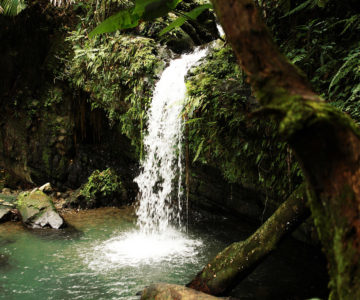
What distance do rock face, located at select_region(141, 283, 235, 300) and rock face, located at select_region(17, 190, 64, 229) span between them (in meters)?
3.75

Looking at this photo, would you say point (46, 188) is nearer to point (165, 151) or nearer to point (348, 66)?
point (165, 151)

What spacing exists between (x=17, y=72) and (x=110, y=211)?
221 inches

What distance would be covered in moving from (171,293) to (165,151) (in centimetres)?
336

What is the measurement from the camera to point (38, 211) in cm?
665

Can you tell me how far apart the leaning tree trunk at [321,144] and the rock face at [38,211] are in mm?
6136

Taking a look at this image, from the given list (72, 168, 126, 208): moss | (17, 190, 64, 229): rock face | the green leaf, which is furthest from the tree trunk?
the green leaf

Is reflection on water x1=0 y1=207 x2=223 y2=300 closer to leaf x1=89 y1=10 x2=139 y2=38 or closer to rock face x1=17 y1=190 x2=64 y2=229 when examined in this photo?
rock face x1=17 y1=190 x2=64 y2=229

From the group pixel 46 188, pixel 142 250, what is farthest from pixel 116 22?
pixel 46 188

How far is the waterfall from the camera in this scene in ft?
19.1

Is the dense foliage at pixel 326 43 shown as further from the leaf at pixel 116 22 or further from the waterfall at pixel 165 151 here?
the leaf at pixel 116 22

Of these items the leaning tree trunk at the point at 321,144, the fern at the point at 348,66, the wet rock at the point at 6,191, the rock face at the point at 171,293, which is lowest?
the rock face at the point at 171,293

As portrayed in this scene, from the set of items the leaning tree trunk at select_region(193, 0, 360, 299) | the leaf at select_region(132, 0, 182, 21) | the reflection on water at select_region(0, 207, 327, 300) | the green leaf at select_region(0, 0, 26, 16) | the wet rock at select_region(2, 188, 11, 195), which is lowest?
the reflection on water at select_region(0, 207, 327, 300)

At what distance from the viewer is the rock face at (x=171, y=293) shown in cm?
307

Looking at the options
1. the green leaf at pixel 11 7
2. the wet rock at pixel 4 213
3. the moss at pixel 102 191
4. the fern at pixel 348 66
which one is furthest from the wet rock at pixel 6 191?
the fern at pixel 348 66
